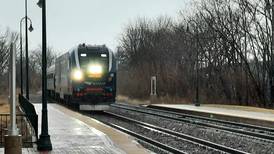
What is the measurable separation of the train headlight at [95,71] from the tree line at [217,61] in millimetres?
12343

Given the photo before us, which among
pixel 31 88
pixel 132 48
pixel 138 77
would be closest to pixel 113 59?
pixel 138 77

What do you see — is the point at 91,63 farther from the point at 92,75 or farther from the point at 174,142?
the point at 174,142

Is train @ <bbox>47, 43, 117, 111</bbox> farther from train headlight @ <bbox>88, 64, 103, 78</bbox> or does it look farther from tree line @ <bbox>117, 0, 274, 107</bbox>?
tree line @ <bbox>117, 0, 274, 107</bbox>

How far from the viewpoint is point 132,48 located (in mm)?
92562

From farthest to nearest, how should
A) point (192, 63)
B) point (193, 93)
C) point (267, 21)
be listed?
point (192, 63) → point (193, 93) → point (267, 21)

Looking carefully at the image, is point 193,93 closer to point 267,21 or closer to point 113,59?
point 267,21

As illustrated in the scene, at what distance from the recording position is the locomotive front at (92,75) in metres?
32.9

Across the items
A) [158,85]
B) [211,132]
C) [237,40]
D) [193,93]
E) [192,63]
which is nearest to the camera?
[211,132]

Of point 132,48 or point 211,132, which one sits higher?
point 132,48

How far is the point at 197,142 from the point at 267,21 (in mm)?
25852

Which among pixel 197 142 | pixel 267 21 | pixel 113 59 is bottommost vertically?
pixel 197 142

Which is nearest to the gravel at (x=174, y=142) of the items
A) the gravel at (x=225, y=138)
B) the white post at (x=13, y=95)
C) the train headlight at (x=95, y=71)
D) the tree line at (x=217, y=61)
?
the gravel at (x=225, y=138)

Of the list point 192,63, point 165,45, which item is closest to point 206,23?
point 192,63

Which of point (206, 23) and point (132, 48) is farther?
point (132, 48)
